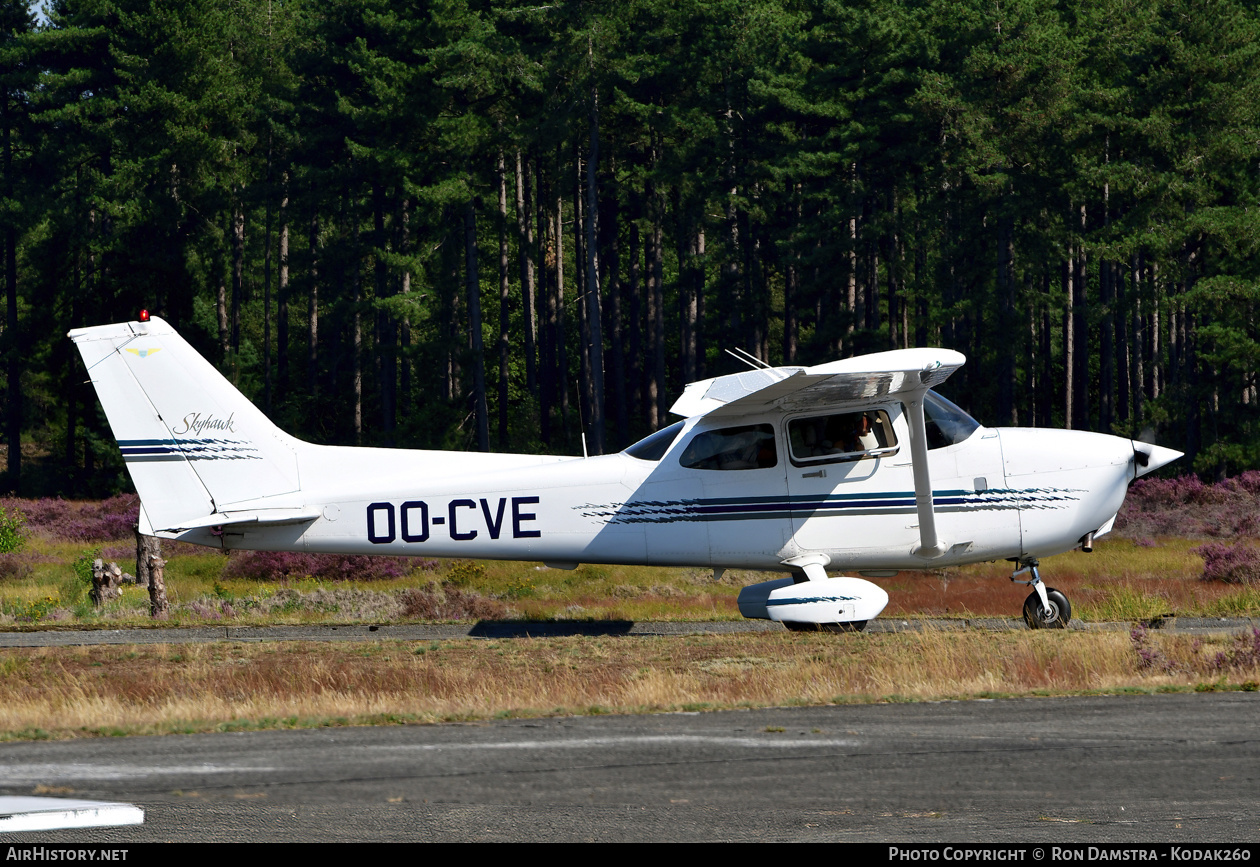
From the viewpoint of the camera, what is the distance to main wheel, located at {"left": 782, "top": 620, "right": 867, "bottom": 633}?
13.9 m

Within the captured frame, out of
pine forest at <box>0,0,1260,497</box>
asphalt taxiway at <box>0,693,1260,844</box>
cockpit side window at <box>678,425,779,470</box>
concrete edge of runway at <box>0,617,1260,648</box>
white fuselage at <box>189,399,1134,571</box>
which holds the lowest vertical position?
concrete edge of runway at <box>0,617,1260,648</box>

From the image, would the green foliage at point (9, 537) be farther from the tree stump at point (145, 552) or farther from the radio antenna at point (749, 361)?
the radio antenna at point (749, 361)

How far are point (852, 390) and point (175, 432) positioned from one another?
288 inches

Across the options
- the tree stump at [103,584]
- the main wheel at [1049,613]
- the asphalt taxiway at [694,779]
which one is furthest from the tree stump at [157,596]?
the main wheel at [1049,613]

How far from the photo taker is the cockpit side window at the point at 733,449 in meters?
14.0

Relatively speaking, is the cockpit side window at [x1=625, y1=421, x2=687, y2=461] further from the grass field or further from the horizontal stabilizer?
the horizontal stabilizer

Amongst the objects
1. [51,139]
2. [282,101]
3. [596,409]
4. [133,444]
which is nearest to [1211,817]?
[133,444]

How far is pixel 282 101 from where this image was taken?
192 feet

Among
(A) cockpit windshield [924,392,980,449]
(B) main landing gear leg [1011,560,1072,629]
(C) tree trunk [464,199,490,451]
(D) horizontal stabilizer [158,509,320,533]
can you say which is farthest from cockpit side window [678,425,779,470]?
(C) tree trunk [464,199,490,451]

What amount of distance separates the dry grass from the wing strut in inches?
41.4

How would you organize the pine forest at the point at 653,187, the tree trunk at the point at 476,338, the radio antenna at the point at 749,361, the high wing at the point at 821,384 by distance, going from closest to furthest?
the radio antenna at the point at 749,361 < the high wing at the point at 821,384 < the pine forest at the point at 653,187 < the tree trunk at the point at 476,338

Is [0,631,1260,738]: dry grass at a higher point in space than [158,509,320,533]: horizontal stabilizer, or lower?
lower

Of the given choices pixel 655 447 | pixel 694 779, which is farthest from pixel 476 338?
pixel 694 779
